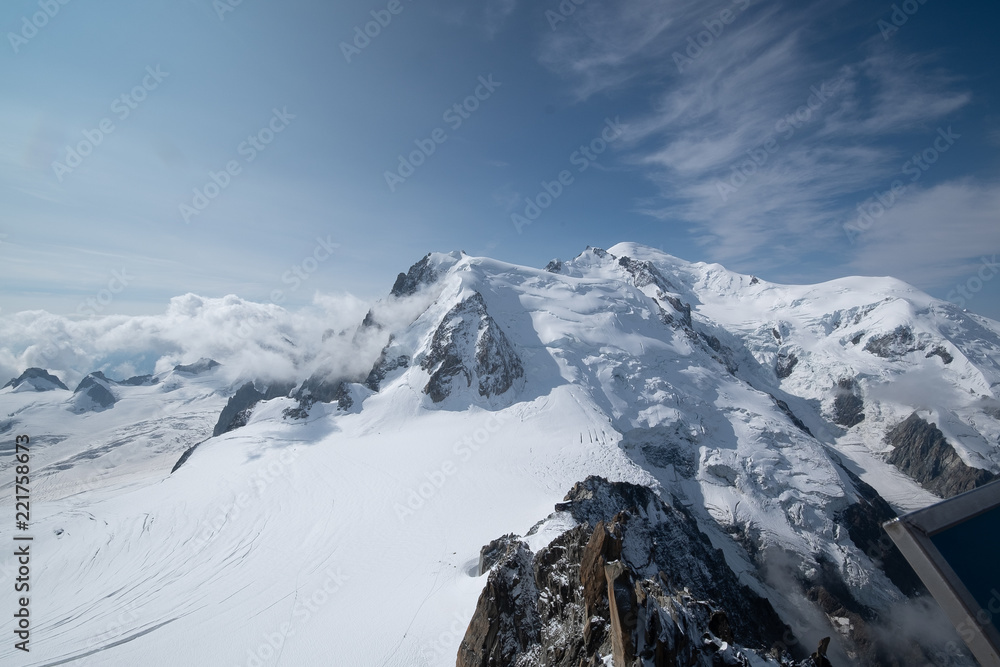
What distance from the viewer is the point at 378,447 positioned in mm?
55188

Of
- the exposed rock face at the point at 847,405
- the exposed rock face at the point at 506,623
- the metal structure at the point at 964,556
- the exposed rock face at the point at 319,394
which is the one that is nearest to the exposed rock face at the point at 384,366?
the exposed rock face at the point at 319,394

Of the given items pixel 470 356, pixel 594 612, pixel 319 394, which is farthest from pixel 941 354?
pixel 319 394

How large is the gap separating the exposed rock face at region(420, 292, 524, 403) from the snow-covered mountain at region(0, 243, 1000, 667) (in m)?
0.40

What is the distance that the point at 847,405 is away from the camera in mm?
105688

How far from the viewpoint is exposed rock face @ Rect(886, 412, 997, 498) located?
7818 centimetres

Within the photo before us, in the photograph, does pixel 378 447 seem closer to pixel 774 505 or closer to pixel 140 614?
pixel 140 614

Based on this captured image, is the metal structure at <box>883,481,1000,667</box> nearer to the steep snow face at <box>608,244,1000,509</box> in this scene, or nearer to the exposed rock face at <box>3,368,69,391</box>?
the steep snow face at <box>608,244,1000,509</box>

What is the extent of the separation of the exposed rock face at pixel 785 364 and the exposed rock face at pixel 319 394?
404 ft

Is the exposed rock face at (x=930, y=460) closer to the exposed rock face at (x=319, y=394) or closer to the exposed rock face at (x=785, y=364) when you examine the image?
the exposed rock face at (x=785, y=364)

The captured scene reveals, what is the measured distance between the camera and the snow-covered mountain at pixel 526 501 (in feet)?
69.1

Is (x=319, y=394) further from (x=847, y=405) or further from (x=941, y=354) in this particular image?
(x=941, y=354)

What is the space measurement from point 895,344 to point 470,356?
411ft

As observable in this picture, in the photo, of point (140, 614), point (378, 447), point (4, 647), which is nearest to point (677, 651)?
point (140, 614)

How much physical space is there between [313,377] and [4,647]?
65.3m
